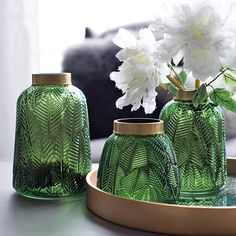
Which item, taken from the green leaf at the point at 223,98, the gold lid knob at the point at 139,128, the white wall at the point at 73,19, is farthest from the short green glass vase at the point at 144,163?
the white wall at the point at 73,19

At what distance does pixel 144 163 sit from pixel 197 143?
4.2 inches

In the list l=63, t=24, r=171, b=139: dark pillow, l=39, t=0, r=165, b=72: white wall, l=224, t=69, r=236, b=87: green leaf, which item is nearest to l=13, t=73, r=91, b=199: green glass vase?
l=224, t=69, r=236, b=87: green leaf

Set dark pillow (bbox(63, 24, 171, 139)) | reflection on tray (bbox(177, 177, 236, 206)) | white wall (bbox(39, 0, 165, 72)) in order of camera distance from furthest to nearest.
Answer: white wall (bbox(39, 0, 165, 72)) → dark pillow (bbox(63, 24, 171, 139)) → reflection on tray (bbox(177, 177, 236, 206))

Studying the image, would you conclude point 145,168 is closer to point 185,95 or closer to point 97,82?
point 185,95

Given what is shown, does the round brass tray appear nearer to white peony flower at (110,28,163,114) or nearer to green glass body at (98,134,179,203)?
green glass body at (98,134,179,203)

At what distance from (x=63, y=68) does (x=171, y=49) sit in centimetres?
126

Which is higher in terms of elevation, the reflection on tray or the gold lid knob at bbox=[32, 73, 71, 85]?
the gold lid knob at bbox=[32, 73, 71, 85]

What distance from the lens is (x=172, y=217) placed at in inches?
24.9

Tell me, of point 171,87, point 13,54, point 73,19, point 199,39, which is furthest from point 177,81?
point 73,19

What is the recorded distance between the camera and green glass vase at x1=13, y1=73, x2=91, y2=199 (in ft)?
2.63

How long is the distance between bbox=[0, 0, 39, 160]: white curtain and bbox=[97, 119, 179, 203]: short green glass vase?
126 cm

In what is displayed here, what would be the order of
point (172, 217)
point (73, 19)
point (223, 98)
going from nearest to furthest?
point (172, 217) → point (223, 98) → point (73, 19)

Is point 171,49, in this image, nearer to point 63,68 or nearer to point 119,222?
point 119,222

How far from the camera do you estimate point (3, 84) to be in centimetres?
188
